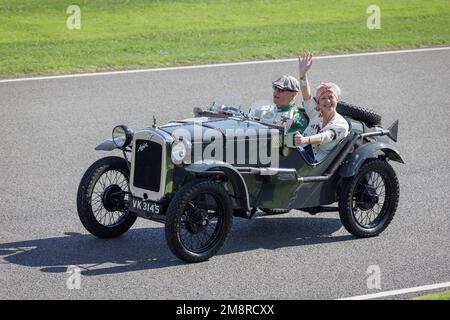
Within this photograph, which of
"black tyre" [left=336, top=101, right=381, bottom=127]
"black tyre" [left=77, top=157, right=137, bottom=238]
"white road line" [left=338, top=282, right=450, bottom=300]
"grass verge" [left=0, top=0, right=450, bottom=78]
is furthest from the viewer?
"grass verge" [left=0, top=0, right=450, bottom=78]

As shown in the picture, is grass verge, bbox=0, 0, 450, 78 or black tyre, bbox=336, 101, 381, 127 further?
grass verge, bbox=0, 0, 450, 78

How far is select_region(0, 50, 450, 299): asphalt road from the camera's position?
926 cm

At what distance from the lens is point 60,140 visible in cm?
1416

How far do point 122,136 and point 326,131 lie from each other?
2014 millimetres

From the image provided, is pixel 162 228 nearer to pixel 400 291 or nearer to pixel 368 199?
pixel 368 199

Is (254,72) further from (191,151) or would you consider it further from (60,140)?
(191,151)

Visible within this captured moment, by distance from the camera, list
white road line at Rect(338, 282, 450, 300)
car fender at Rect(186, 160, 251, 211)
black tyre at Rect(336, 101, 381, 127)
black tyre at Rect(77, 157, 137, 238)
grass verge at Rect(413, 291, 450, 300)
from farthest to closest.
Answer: black tyre at Rect(336, 101, 381, 127), black tyre at Rect(77, 157, 137, 238), car fender at Rect(186, 160, 251, 211), white road line at Rect(338, 282, 450, 300), grass verge at Rect(413, 291, 450, 300)

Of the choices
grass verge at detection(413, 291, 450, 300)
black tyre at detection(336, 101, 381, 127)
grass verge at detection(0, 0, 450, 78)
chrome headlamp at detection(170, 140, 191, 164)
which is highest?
grass verge at detection(0, 0, 450, 78)

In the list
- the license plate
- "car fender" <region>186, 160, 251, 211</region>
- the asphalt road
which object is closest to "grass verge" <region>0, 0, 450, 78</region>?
the asphalt road

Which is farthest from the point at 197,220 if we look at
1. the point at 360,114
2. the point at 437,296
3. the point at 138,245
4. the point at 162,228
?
the point at 360,114

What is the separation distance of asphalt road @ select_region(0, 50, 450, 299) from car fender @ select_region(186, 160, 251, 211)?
1.82ft

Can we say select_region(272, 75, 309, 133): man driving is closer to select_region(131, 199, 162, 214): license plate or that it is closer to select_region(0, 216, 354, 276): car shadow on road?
select_region(0, 216, 354, 276): car shadow on road

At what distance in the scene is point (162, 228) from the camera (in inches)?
430

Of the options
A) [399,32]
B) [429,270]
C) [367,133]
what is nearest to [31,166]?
[367,133]
